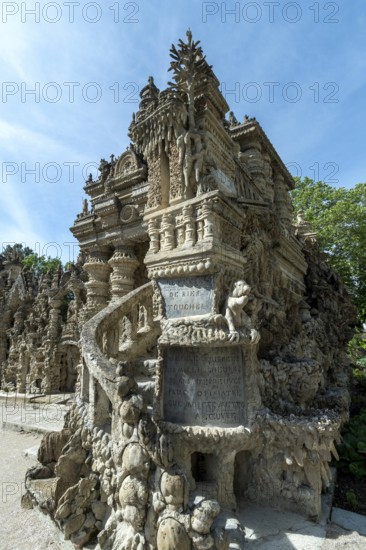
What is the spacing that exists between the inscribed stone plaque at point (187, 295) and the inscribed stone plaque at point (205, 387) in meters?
0.47

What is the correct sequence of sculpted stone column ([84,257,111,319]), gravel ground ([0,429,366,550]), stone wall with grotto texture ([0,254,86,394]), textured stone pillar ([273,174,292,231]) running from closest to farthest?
gravel ground ([0,429,366,550]) → sculpted stone column ([84,257,111,319]) → textured stone pillar ([273,174,292,231]) → stone wall with grotto texture ([0,254,86,394])

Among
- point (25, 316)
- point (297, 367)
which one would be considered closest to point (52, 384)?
point (25, 316)

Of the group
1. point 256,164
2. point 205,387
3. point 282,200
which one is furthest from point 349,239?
point 205,387

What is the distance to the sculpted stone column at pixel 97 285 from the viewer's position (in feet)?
28.4

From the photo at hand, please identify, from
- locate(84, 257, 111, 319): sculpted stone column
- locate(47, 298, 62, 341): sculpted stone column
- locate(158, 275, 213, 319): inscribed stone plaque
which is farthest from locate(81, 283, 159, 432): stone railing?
locate(47, 298, 62, 341): sculpted stone column

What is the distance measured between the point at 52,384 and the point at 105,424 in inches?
506

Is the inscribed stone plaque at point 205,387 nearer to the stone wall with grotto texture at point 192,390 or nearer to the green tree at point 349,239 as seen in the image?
the stone wall with grotto texture at point 192,390

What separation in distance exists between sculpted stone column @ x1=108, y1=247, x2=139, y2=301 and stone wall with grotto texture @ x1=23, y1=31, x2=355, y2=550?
219 cm

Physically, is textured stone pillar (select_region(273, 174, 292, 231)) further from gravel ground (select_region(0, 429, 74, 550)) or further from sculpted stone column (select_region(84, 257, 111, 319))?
gravel ground (select_region(0, 429, 74, 550))

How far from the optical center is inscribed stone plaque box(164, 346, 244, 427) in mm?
3682

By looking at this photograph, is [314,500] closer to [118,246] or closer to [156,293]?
[156,293]

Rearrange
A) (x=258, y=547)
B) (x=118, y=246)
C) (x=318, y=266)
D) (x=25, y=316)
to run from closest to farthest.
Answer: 1. (x=258, y=547)
2. (x=118, y=246)
3. (x=318, y=266)
4. (x=25, y=316)

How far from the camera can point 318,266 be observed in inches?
382

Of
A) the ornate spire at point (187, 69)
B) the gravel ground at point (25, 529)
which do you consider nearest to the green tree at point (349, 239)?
the ornate spire at point (187, 69)
